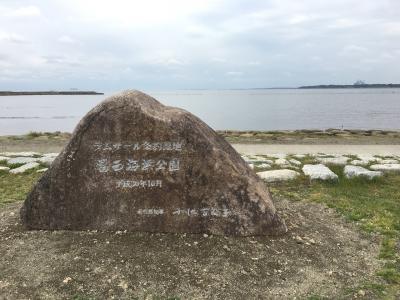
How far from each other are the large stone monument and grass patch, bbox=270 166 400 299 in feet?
5.09

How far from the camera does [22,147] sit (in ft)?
51.4

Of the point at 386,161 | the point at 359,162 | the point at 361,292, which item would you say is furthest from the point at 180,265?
the point at 386,161

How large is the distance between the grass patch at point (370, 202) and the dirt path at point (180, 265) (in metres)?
0.21

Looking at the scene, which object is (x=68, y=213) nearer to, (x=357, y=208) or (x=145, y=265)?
(x=145, y=265)

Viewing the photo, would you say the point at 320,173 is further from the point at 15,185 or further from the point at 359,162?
the point at 15,185

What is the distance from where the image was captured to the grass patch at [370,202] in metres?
5.14

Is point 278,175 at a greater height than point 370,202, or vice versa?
point 278,175

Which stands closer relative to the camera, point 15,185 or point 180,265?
point 180,265

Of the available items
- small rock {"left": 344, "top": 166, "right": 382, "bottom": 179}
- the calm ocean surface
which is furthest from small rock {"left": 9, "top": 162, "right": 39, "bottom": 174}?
the calm ocean surface

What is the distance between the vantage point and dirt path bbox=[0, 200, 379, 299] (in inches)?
182

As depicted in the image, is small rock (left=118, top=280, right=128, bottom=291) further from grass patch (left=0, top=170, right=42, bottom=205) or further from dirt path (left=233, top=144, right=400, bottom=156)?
dirt path (left=233, top=144, right=400, bottom=156)

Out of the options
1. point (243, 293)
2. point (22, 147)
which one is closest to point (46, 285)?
point (243, 293)

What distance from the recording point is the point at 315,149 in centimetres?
1455

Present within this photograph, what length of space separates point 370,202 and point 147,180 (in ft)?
13.7
